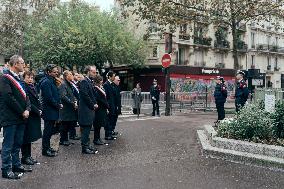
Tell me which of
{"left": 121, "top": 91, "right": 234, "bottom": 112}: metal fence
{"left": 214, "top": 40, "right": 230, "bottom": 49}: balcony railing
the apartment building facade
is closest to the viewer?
{"left": 121, "top": 91, "right": 234, "bottom": 112}: metal fence

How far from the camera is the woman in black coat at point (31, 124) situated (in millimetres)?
7918

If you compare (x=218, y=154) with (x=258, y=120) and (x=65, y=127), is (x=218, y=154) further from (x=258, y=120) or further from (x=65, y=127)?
(x=65, y=127)

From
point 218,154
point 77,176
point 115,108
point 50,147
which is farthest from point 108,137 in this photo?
point 77,176

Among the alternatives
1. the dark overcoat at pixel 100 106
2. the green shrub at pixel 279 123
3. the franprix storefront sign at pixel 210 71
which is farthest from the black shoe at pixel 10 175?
the franprix storefront sign at pixel 210 71

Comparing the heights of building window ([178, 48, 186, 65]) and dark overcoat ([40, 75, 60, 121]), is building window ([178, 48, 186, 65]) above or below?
above

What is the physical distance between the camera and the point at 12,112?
704 centimetres

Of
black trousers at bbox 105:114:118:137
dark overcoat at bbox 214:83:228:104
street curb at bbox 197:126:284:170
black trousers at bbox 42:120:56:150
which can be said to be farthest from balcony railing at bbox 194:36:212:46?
black trousers at bbox 42:120:56:150

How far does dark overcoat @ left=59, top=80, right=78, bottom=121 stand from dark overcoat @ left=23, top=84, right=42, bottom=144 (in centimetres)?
238

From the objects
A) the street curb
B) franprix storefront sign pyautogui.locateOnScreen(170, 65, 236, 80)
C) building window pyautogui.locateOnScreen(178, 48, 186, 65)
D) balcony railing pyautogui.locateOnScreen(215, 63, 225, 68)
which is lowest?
the street curb

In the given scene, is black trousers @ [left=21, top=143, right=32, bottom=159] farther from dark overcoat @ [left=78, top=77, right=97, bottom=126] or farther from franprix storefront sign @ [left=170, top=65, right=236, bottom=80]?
franprix storefront sign @ [left=170, top=65, right=236, bottom=80]

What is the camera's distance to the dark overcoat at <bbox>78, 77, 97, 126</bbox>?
9219 mm

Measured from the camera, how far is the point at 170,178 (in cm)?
703

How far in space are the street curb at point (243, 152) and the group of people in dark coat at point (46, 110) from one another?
8.41 feet

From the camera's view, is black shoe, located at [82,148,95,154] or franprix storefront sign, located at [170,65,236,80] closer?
black shoe, located at [82,148,95,154]
